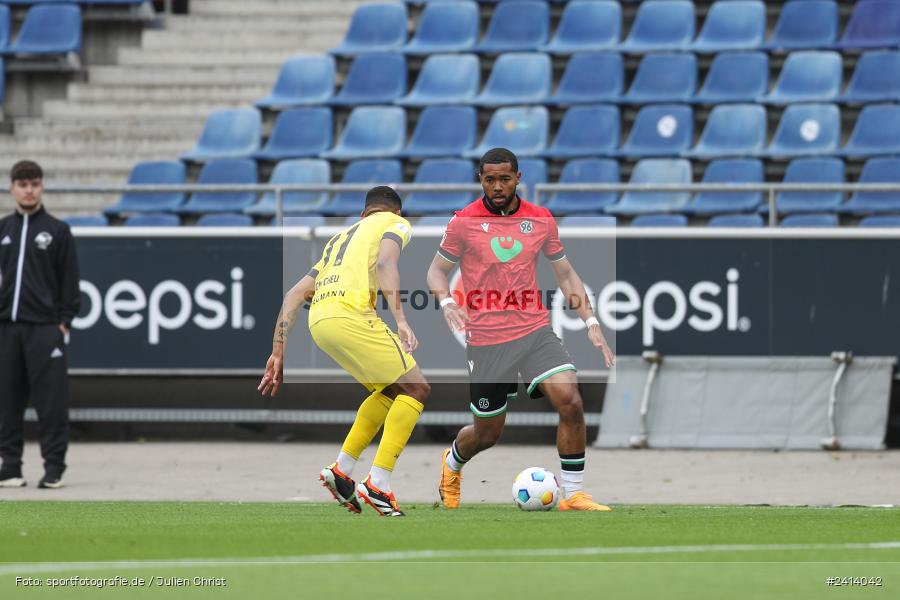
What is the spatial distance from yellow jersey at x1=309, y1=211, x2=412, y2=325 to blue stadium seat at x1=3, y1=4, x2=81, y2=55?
12.1 m

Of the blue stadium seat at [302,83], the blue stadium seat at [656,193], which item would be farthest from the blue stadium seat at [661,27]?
the blue stadium seat at [302,83]

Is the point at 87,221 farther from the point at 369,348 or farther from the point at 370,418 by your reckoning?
Result: the point at 369,348

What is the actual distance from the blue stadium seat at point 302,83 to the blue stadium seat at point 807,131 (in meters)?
5.54

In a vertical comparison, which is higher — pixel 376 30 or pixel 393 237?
pixel 376 30

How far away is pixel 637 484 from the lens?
11914mm

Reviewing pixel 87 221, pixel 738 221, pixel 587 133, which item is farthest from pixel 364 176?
pixel 738 221

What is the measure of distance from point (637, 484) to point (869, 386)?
10.7 feet

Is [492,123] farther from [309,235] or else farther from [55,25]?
[55,25]

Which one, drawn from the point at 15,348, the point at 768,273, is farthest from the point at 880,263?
the point at 15,348

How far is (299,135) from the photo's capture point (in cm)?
1869

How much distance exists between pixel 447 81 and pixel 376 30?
1.47m

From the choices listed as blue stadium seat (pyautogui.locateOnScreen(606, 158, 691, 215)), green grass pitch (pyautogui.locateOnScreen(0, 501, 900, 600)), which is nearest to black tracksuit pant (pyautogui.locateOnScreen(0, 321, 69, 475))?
green grass pitch (pyautogui.locateOnScreen(0, 501, 900, 600))

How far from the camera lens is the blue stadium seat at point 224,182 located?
17469mm

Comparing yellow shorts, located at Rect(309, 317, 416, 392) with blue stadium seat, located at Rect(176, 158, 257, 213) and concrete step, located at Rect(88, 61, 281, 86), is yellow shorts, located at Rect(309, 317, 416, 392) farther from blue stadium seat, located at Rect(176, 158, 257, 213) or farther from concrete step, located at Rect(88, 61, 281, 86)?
concrete step, located at Rect(88, 61, 281, 86)
